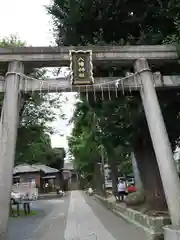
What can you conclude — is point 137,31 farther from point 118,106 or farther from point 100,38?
point 118,106

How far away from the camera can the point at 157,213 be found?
393 inches

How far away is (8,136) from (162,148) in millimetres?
4116

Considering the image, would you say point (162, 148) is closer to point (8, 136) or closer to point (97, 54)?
point (97, 54)

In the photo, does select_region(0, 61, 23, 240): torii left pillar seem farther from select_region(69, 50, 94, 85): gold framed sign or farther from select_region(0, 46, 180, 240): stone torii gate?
select_region(69, 50, 94, 85): gold framed sign

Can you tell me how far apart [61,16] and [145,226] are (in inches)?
304

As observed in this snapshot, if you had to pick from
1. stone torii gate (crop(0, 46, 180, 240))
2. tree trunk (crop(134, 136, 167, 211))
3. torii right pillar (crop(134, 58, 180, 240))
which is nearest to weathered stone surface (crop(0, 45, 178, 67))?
stone torii gate (crop(0, 46, 180, 240))

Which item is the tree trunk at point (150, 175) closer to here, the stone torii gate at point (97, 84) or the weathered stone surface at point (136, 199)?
the weathered stone surface at point (136, 199)

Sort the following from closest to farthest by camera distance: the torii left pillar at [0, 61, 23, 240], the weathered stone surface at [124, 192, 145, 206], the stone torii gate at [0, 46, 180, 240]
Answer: the torii left pillar at [0, 61, 23, 240]
the stone torii gate at [0, 46, 180, 240]
the weathered stone surface at [124, 192, 145, 206]

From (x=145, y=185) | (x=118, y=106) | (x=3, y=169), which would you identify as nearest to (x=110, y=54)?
(x=118, y=106)

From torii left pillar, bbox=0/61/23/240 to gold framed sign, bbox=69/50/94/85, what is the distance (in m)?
1.54

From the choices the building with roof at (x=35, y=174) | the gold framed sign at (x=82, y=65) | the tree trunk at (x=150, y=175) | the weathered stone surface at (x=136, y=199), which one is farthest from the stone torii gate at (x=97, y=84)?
the building with roof at (x=35, y=174)

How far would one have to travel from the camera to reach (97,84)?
897 centimetres

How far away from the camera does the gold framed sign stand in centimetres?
893

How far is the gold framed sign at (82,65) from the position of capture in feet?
29.3
